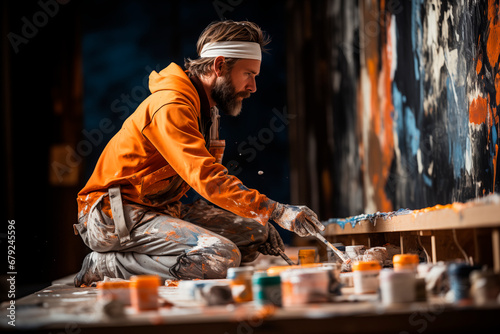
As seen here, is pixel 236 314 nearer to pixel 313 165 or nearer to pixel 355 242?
pixel 355 242

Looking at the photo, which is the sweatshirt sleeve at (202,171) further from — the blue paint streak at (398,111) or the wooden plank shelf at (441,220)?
the blue paint streak at (398,111)

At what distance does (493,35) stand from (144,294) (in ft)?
5.49

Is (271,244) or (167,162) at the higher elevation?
(167,162)

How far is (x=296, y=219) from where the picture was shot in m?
2.73

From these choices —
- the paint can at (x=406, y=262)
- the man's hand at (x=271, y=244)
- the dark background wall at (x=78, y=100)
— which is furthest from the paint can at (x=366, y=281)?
the dark background wall at (x=78, y=100)

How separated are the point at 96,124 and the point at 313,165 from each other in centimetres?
250

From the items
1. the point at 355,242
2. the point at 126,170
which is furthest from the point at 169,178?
the point at 355,242

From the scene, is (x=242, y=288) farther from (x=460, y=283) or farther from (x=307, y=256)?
(x=307, y=256)

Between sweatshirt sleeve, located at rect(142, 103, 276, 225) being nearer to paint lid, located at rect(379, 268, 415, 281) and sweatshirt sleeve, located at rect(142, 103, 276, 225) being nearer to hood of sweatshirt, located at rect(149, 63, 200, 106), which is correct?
hood of sweatshirt, located at rect(149, 63, 200, 106)

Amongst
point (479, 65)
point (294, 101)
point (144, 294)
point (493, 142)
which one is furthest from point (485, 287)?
point (294, 101)

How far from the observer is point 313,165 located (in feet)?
24.2

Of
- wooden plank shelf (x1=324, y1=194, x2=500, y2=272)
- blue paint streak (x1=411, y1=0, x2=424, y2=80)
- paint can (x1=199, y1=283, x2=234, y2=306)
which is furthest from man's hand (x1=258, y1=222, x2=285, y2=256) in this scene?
paint can (x1=199, y1=283, x2=234, y2=306)

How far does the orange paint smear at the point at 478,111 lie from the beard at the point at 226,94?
4.00ft

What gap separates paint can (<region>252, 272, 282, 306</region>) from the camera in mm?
1631
